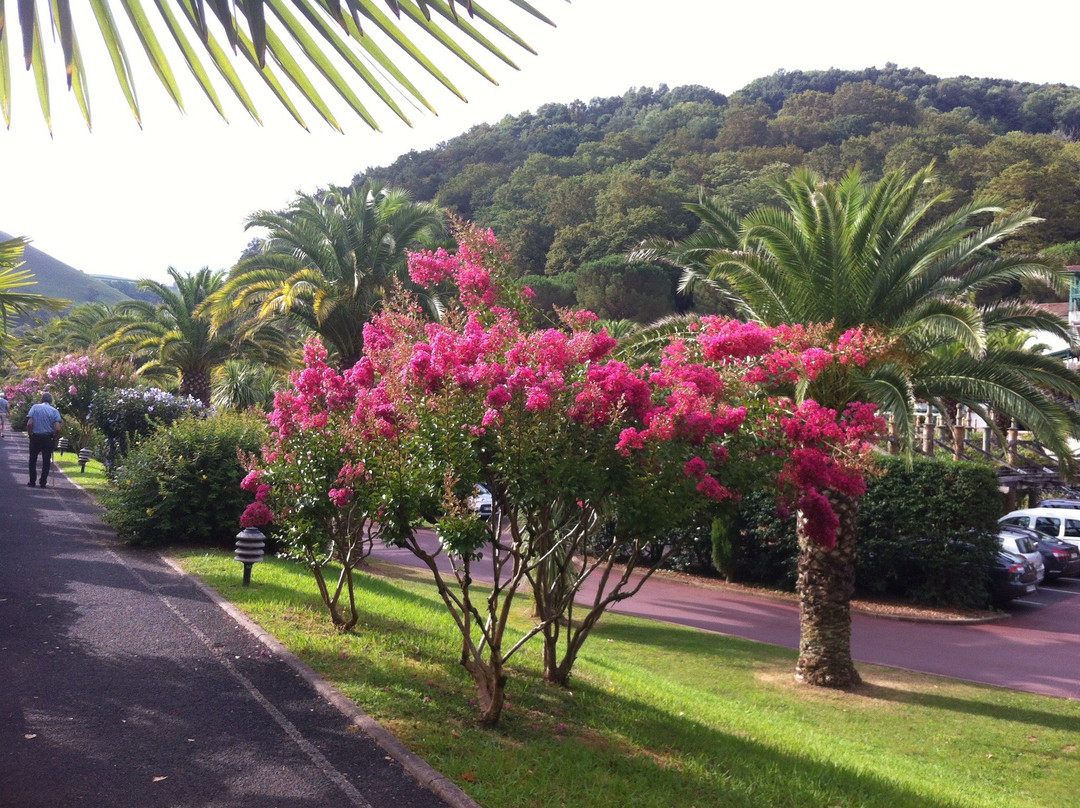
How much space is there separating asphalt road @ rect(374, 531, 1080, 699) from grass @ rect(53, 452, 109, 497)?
717cm

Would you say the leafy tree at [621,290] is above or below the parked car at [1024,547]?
above

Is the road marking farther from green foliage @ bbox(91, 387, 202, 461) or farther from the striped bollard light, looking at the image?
green foliage @ bbox(91, 387, 202, 461)

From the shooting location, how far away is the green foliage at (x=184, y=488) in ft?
46.6

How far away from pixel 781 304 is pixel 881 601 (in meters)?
9.70

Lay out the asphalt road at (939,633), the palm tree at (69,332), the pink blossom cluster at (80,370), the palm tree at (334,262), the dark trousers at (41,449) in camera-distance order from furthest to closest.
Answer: the palm tree at (69,332) < the pink blossom cluster at (80,370) < the palm tree at (334,262) < the dark trousers at (41,449) < the asphalt road at (939,633)

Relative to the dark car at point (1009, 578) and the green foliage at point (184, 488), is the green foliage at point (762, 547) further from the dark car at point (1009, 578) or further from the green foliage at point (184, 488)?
the green foliage at point (184, 488)

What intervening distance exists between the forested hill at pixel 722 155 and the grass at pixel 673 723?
36.0 m

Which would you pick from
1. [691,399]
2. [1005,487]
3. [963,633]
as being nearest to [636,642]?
[963,633]

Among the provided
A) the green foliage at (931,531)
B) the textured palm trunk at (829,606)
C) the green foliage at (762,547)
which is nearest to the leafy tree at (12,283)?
the textured palm trunk at (829,606)

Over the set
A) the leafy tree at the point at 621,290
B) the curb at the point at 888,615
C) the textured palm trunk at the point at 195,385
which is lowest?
the curb at the point at 888,615

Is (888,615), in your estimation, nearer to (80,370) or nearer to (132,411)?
(132,411)

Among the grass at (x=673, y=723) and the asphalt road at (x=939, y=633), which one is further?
the asphalt road at (x=939, y=633)

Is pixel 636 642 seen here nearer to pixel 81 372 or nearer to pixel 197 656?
pixel 197 656

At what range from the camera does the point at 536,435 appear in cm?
611
